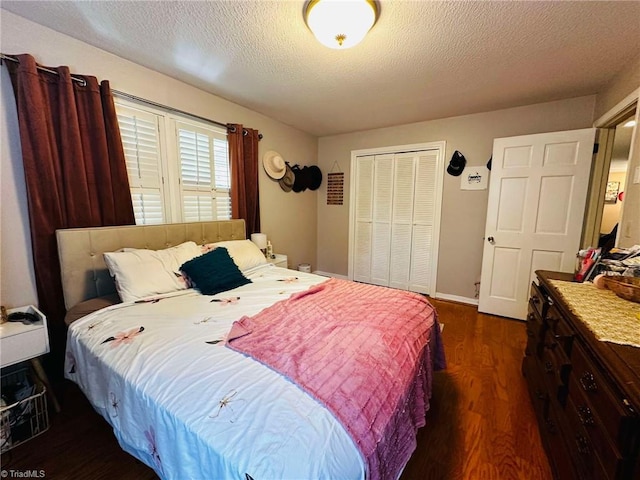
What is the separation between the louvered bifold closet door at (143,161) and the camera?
215 cm

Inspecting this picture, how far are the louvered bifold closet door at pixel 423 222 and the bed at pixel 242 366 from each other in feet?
6.35

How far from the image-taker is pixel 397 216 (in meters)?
3.80

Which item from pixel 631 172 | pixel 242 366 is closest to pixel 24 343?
pixel 242 366

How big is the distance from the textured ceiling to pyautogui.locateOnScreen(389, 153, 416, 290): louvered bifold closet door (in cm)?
97

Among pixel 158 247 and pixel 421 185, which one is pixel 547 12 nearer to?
pixel 421 185

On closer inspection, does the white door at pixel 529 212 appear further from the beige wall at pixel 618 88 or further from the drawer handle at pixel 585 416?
the drawer handle at pixel 585 416

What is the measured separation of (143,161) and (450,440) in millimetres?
2979

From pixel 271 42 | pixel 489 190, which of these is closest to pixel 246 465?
pixel 271 42

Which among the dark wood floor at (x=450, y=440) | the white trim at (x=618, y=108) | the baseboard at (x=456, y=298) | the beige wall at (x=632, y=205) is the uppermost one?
the white trim at (x=618, y=108)

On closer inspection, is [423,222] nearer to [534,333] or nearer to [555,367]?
[534,333]

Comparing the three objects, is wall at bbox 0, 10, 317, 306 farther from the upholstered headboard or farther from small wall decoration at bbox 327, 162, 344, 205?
small wall decoration at bbox 327, 162, 344, 205

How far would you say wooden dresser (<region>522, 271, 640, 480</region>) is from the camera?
0.73 m

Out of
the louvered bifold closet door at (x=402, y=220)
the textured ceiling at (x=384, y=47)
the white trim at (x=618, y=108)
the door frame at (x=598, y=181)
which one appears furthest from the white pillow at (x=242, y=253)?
the door frame at (x=598, y=181)

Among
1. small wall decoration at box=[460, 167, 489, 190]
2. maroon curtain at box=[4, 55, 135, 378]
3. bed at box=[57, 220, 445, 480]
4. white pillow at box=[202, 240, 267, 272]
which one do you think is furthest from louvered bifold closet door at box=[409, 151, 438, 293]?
maroon curtain at box=[4, 55, 135, 378]
